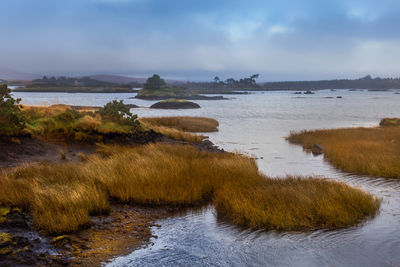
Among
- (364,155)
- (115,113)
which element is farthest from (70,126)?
(364,155)

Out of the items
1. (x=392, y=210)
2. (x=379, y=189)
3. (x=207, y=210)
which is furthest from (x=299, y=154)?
(x=207, y=210)

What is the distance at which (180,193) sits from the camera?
12602mm

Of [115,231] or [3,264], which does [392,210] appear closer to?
[115,231]

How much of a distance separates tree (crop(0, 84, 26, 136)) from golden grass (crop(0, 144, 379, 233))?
5.60 metres

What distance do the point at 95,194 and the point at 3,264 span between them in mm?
3880

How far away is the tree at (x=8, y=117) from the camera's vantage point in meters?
18.4

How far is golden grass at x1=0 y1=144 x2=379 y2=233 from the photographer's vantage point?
1041cm

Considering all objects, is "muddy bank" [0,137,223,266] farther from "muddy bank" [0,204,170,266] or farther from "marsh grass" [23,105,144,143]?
"marsh grass" [23,105,144,143]

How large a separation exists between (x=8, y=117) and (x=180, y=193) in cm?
1139

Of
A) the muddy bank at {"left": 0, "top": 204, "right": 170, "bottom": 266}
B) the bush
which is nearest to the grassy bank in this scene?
the bush

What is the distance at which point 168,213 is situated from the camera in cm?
1170

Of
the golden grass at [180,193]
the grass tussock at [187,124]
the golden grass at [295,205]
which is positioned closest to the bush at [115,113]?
the golden grass at [180,193]

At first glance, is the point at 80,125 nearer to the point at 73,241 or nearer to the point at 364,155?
the point at 73,241

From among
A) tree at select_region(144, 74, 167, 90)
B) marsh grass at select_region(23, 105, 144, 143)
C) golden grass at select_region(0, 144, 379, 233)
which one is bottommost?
golden grass at select_region(0, 144, 379, 233)
